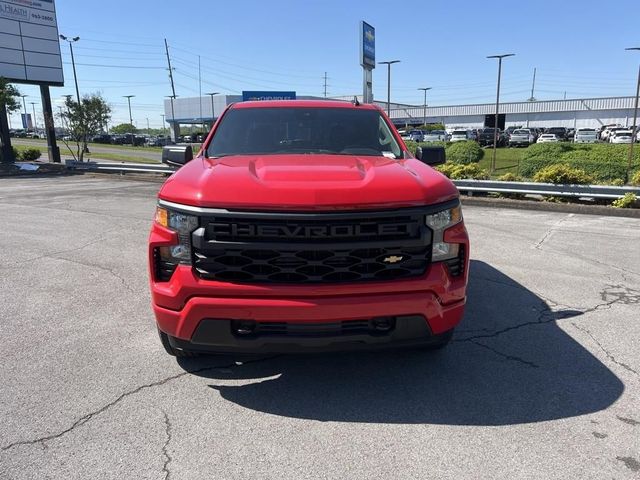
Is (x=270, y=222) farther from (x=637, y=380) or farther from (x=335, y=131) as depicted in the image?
(x=637, y=380)

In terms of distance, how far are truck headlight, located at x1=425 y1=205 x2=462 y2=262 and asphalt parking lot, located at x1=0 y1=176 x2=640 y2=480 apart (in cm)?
93

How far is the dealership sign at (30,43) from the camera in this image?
75.2 ft

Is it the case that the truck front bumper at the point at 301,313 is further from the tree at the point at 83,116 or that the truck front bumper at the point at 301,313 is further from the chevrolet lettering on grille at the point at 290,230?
the tree at the point at 83,116

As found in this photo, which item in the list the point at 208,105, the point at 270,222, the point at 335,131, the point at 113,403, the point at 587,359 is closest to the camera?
the point at 270,222

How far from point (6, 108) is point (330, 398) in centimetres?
2605

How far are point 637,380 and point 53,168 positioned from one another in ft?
80.9

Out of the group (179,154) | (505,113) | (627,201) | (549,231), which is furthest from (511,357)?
(505,113)

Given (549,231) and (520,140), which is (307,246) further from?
(520,140)

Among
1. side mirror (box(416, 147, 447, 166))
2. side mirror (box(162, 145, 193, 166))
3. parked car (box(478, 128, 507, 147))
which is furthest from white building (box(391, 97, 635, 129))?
side mirror (box(162, 145, 193, 166))

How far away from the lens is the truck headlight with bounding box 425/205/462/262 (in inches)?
117

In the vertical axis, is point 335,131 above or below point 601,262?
above

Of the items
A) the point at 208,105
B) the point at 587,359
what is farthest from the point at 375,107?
the point at 208,105

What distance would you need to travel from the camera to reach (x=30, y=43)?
23.8 meters

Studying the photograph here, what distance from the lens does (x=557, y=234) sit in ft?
27.2
